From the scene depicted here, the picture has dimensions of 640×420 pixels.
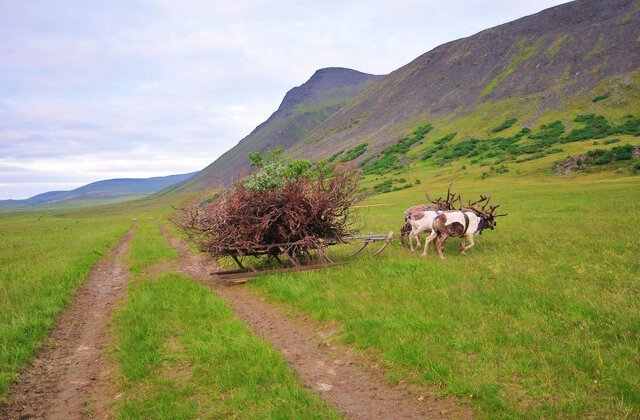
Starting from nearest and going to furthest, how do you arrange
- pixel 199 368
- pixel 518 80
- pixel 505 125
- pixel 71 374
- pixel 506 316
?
pixel 199 368 → pixel 71 374 → pixel 506 316 → pixel 505 125 → pixel 518 80

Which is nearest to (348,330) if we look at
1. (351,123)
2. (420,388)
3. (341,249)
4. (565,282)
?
(420,388)

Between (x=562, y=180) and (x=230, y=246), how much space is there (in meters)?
40.2

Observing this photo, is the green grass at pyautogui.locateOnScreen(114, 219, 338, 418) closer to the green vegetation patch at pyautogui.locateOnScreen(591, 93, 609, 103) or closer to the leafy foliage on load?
the leafy foliage on load

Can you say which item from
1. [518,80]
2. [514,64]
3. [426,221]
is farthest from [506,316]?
[514,64]

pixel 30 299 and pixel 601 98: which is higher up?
pixel 601 98

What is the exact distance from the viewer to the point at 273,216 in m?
12.8

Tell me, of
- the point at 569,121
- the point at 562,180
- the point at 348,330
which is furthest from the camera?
the point at 569,121

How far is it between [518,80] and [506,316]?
335 ft

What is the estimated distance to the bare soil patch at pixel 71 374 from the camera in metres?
5.64

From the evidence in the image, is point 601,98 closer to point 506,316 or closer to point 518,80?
point 518,80

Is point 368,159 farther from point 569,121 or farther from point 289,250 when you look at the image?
point 289,250

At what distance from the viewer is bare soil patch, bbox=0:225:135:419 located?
5.64 m

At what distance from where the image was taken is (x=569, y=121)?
67.0m

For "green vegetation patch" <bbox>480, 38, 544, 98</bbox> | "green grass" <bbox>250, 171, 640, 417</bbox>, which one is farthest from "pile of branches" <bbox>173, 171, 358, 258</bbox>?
"green vegetation patch" <bbox>480, 38, 544, 98</bbox>
